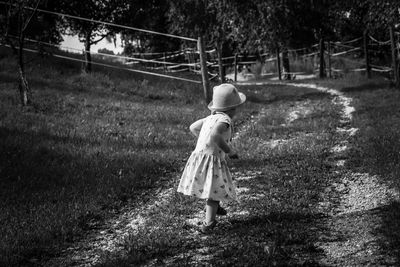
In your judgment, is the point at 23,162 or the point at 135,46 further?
the point at 135,46

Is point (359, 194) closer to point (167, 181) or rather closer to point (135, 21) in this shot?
point (167, 181)

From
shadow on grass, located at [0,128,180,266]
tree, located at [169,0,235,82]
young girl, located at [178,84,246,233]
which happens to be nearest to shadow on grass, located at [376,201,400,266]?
young girl, located at [178,84,246,233]

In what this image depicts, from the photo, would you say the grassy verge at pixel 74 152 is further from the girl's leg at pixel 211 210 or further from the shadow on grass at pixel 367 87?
the shadow on grass at pixel 367 87

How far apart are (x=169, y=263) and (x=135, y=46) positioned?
48132 millimetres

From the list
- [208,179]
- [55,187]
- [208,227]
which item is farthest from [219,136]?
[55,187]

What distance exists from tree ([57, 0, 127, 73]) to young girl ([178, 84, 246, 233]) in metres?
19.1

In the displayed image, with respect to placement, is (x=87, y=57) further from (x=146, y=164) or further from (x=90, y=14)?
(x=146, y=164)

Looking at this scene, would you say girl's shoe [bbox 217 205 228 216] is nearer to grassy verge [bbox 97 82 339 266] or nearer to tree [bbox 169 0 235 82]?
grassy verge [bbox 97 82 339 266]

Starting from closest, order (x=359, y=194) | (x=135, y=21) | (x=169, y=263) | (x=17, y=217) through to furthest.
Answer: (x=169, y=263), (x=17, y=217), (x=359, y=194), (x=135, y=21)

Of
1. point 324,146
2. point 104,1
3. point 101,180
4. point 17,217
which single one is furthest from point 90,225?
point 104,1

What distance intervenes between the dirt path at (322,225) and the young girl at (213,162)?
492mm

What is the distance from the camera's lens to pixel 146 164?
33.9ft

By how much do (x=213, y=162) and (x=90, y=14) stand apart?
20.4 metres

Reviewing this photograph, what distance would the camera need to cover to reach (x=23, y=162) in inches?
379
